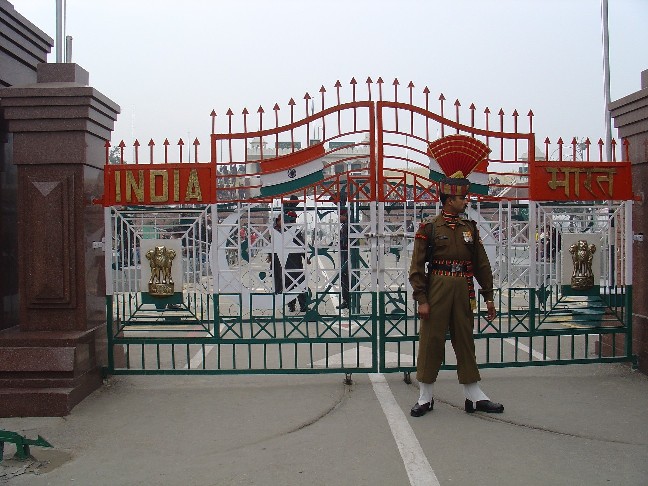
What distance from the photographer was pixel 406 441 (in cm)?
409

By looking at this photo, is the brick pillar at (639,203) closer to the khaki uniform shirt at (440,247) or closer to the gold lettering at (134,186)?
the khaki uniform shirt at (440,247)

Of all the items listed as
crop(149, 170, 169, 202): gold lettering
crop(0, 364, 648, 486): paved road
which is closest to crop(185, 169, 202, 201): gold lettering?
crop(149, 170, 169, 202): gold lettering

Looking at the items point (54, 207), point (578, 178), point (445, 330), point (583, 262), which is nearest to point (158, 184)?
point (54, 207)

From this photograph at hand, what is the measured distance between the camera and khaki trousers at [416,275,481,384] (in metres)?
4.65

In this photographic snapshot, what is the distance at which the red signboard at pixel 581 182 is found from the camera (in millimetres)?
5520

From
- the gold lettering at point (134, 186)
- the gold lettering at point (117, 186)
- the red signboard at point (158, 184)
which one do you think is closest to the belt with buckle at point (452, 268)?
the red signboard at point (158, 184)

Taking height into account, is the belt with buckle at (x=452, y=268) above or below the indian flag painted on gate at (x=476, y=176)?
below

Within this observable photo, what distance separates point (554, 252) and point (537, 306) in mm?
583

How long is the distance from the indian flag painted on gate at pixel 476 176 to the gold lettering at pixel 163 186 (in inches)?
94.4

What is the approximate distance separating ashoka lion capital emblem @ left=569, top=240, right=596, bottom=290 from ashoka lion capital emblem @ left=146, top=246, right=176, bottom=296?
3.72 m

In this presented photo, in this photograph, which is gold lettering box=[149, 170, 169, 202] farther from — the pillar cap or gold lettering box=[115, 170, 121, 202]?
the pillar cap

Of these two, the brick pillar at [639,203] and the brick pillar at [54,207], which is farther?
the brick pillar at [639,203]

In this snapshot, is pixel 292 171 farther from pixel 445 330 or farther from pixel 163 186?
pixel 445 330

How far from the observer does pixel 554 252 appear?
19.5 feet
